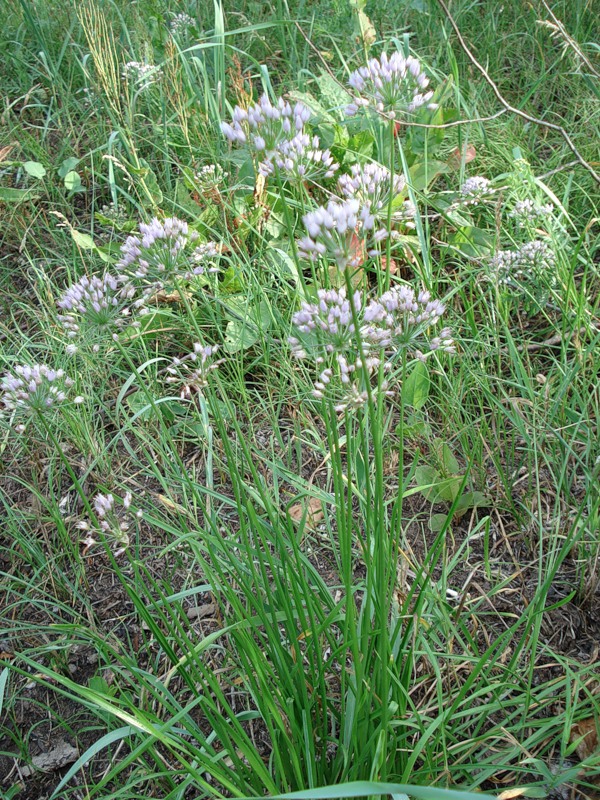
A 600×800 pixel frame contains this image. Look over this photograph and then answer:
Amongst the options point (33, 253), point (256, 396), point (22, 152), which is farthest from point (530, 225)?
point (22, 152)

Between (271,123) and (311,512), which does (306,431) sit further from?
(271,123)

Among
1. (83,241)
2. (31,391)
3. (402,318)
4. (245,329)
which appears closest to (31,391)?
(31,391)

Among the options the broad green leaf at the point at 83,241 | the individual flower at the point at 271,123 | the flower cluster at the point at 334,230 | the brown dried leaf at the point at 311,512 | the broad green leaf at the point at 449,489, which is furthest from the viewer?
the broad green leaf at the point at 83,241

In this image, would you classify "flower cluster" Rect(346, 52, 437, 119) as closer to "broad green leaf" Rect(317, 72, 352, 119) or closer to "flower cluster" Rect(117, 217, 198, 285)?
"flower cluster" Rect(117, 217, 198, 285)

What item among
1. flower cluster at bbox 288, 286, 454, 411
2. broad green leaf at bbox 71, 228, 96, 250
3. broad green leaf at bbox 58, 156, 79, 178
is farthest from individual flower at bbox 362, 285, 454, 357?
broad green leaf at bbox 58, 156, 79, 178

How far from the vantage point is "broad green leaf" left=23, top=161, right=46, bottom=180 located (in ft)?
10.8

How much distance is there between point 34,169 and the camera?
331 centimetres

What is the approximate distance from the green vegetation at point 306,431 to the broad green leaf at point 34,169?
3.6 inches

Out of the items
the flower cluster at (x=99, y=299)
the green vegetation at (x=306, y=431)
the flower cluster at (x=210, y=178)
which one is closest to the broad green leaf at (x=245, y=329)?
the green vegetation at (x=306, y=431)

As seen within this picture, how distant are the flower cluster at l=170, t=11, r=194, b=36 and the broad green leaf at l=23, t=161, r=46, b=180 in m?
1.08

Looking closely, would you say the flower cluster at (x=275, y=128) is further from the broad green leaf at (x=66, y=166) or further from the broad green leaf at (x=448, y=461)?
the broad green leaf at (x=66, y=166)

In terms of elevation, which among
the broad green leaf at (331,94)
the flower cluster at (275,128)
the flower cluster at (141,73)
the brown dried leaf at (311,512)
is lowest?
the brown dried leaf at (311,512)

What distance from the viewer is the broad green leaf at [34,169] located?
329 cm

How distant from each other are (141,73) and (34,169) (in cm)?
68
